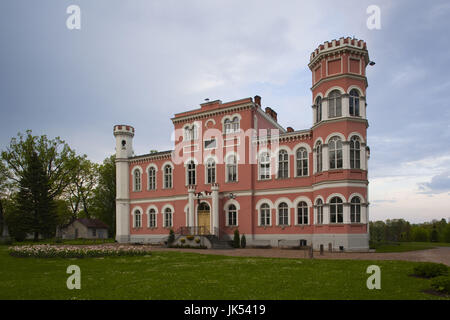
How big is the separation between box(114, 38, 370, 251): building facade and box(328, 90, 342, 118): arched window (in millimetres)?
71

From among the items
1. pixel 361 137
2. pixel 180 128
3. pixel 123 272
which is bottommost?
pixel 123 272

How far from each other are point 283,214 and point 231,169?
6.04 metres

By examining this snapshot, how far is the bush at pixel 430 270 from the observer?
1104 centimetres

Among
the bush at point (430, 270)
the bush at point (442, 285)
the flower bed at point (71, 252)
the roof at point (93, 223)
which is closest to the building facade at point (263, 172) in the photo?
the flower bed at point (71, 252)

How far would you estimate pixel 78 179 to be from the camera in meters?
49.3

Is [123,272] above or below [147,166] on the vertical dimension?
below

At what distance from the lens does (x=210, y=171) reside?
31031 mm

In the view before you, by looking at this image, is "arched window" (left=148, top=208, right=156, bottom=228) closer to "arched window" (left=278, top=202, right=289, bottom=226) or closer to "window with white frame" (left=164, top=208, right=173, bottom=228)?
"window with white frame" (left=164, top=208, right=173, bottom=228)

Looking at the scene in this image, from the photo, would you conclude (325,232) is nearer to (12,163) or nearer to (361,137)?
(361,137)

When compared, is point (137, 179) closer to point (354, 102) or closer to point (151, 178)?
point (151, 178)

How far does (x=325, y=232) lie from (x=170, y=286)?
16.3 m

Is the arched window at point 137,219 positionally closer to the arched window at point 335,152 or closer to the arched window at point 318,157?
the arched window at point 318,157
